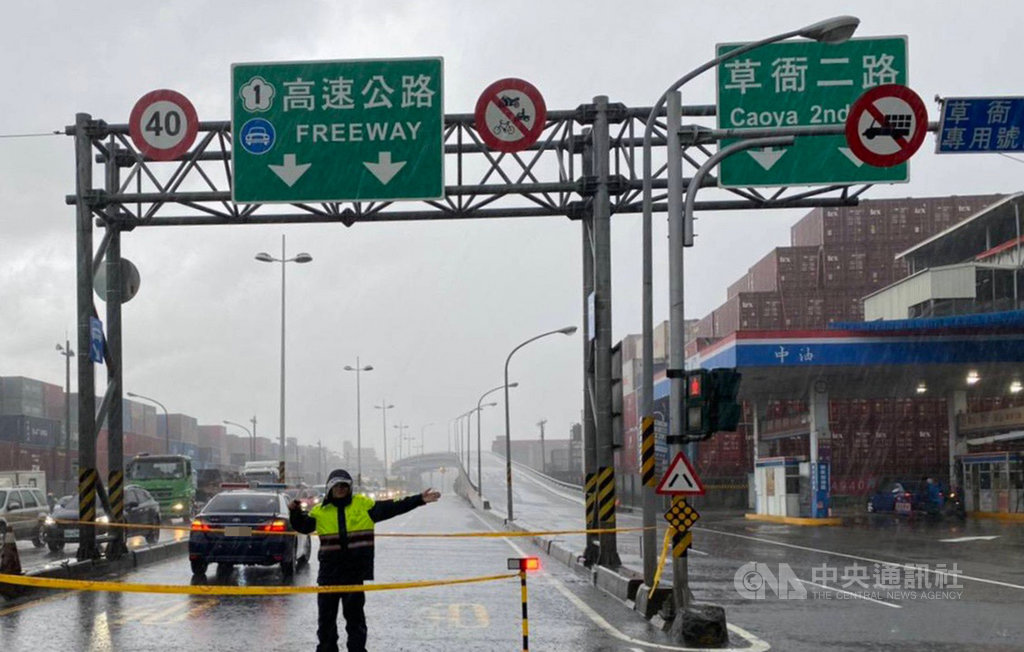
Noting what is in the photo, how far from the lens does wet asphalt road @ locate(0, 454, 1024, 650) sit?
489 inches

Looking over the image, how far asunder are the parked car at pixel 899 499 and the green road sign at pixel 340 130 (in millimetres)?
31595

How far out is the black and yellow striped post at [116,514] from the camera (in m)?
21.3

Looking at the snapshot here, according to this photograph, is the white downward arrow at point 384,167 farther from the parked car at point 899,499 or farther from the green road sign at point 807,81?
the parked car at point 899,499

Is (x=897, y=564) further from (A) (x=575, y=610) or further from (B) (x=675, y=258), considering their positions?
(B) (x=675, y=258)

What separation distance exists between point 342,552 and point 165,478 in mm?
34017

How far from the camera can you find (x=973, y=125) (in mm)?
17422

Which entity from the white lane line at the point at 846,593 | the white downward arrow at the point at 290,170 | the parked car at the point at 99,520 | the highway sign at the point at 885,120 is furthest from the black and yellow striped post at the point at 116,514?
the highway sign at the point at 885,120

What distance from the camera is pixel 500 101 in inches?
775

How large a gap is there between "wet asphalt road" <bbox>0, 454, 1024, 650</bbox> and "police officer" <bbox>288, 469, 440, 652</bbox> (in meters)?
2.57

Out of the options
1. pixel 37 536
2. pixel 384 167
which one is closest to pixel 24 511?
pixel 37 536

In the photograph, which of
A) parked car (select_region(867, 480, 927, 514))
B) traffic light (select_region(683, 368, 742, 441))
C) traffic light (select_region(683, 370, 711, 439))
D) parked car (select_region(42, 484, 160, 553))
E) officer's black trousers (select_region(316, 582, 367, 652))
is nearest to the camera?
officer's black trousers (select_region(316, 582, 367, 652))

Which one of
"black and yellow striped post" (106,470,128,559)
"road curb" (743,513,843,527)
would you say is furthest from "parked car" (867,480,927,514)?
"black and yellow striped post" (106,470,128,559)

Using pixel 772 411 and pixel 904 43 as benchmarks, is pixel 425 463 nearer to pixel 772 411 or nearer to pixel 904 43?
pixel 772 411

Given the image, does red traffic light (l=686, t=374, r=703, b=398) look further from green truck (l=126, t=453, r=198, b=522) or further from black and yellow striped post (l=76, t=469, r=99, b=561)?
green truck (l=126, t=453, r=198, b=522)
